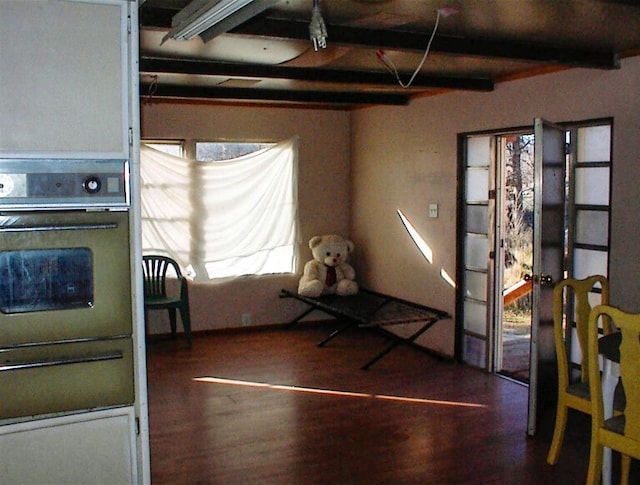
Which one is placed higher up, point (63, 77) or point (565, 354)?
point (63, 77)

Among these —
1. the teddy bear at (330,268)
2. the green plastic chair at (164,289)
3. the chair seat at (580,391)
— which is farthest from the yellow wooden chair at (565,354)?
the green plastic chair at (164,289)

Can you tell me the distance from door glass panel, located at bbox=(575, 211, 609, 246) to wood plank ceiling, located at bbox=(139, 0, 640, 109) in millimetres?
908

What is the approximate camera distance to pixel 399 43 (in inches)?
141

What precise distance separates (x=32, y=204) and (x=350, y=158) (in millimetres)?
5074

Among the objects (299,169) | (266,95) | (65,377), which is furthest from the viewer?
(299,169)

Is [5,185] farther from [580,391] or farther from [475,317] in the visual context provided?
A: [475,317]

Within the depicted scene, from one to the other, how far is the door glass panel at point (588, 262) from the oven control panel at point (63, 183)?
313 centimetres

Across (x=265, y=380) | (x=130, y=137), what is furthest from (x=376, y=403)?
(x=130, y=137)

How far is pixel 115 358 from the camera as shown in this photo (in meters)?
2.38

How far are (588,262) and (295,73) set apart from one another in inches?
89.5

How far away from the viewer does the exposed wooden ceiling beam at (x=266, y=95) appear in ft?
18.1

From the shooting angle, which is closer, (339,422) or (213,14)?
(213,14)

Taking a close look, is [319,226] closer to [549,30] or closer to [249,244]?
[249,244]

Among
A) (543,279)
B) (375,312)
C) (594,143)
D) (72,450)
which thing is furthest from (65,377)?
(375,312)
